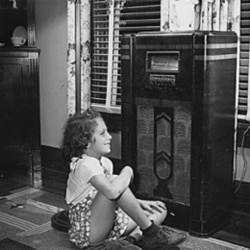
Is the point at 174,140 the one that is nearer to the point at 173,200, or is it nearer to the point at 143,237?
the point at 173,200

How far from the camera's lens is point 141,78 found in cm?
295

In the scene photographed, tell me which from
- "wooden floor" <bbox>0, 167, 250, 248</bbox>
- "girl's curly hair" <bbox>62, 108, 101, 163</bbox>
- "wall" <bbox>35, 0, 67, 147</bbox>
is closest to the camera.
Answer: "girl's curly hair" <bbox>62, 108, 101, 163</bbox>

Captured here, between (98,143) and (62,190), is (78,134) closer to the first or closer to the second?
(98,143)

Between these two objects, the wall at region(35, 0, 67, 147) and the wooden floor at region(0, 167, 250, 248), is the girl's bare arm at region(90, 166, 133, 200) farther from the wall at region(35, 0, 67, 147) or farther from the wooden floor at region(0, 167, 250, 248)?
the wall at region(35, 0, 67, 147)

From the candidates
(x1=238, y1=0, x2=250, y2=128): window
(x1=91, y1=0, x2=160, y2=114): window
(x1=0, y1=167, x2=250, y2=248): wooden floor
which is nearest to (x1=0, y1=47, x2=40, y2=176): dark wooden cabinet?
(x1=0, y1=167, x2=250, y2=248): wooden floor

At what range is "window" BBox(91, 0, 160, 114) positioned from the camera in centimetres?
369

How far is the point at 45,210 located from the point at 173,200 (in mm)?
858

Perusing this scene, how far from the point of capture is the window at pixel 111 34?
369 centimetres

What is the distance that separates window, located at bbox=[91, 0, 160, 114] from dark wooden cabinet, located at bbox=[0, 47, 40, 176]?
501mm

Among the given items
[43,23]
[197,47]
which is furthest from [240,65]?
[43,23]

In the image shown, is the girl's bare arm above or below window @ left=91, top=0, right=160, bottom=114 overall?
below

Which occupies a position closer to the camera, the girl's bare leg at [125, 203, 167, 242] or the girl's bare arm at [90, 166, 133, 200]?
the girl's bare arm at [90, 166, 133, 200]

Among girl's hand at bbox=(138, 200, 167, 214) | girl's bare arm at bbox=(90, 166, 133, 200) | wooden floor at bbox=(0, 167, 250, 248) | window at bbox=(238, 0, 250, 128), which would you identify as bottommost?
wooden floor at bbox=(0, 167, 250, 248)

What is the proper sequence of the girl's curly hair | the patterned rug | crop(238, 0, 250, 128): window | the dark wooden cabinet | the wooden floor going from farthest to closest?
the dark wooden cabinet → crop(238, 0, 250, 128): window → the wooden floor → the patterned rug → the girl's curly hair
